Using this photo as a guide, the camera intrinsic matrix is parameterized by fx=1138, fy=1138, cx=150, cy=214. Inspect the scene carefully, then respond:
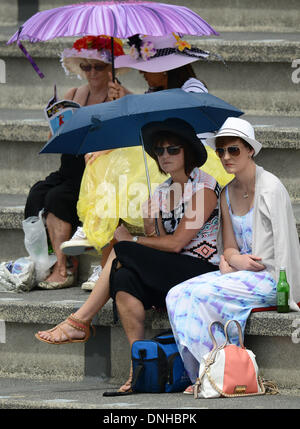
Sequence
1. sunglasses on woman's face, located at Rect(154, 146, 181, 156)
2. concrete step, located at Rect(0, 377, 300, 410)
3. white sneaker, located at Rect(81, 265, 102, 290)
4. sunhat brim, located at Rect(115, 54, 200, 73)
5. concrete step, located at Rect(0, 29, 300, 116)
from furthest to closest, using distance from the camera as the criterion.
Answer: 1. concrete step, located at Rect(0, 29, 300, 116)
2. white sneaker, located at Rect(81, 265, 102, 290)
3. sunhat brim, located at Rect(115, 54, 200, 73)
4. sunglasses on woman's face, located at Rect(154, 146, 181, 156)
5. concrete step, located at Rect(0, 377, 300, 410)

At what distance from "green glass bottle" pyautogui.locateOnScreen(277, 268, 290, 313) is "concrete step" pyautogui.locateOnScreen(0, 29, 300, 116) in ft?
6.90

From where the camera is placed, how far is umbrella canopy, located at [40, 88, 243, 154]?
5.30m

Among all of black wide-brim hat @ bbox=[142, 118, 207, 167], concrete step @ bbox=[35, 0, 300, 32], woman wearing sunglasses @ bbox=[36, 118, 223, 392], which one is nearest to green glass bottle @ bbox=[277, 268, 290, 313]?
woman wearing sunglasses @ bbox=[36, 118, 223, 392]

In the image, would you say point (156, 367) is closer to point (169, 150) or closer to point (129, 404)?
point (129, 404)

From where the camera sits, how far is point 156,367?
5.04 m

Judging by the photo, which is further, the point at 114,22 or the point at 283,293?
the point at 114,22

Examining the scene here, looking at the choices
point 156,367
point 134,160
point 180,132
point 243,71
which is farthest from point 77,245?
point 243,71

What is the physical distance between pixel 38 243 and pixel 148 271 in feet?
3.47

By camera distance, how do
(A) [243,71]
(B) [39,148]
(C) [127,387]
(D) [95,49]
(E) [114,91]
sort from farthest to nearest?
(A) [243,71] → (B) [39,148] → (D) [95,49] → (E) [114,91] → (C) [127,387]

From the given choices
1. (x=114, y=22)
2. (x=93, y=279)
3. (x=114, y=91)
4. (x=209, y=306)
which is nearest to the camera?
(x=209, y=306)

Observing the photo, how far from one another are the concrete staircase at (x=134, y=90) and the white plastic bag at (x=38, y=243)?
5.3 inches

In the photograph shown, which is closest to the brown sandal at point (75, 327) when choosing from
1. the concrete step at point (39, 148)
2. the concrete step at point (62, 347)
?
the concrete step at point (62, 347)

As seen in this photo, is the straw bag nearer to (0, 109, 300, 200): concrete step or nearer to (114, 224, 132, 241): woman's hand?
(114, 224, 132, 241): woman's hand
